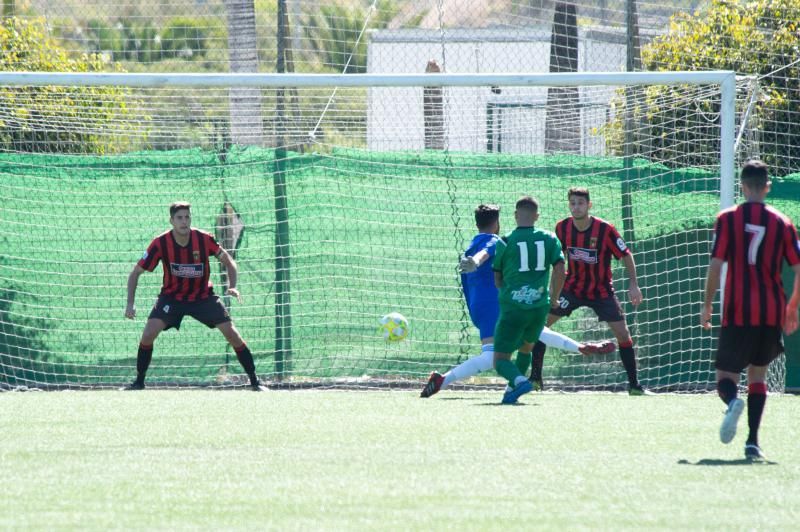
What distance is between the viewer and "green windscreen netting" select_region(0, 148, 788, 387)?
450 inches

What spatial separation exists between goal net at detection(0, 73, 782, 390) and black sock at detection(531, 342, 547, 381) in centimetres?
107

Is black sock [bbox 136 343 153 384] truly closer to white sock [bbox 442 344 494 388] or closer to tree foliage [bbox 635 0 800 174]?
white sock [bbox 442 344 494 388]

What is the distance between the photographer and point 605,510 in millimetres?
4395

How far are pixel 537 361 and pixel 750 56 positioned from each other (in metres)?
4.33

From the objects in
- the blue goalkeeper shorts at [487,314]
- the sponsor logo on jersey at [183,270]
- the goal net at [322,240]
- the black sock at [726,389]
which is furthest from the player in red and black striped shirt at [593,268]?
the black sock at [726,389]

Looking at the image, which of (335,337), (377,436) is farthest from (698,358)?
(377,436)

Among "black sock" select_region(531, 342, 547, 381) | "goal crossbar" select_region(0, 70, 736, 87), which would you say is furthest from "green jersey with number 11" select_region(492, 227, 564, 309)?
"goal crossbar" select_region(0, 70, 736, 87)

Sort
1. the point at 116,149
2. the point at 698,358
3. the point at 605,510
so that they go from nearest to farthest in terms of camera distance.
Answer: the point at 605,510
the point at 698,358
the point at 116,149

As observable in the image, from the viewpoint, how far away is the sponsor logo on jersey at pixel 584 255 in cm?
991

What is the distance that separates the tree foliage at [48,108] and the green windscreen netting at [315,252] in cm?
45

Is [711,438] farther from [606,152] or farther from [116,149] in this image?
[116,149]

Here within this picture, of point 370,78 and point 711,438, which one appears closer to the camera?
point 711,438

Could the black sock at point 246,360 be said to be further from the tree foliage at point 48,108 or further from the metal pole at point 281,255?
the tree foliage at point 48,108

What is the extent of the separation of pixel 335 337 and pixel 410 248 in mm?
1163
